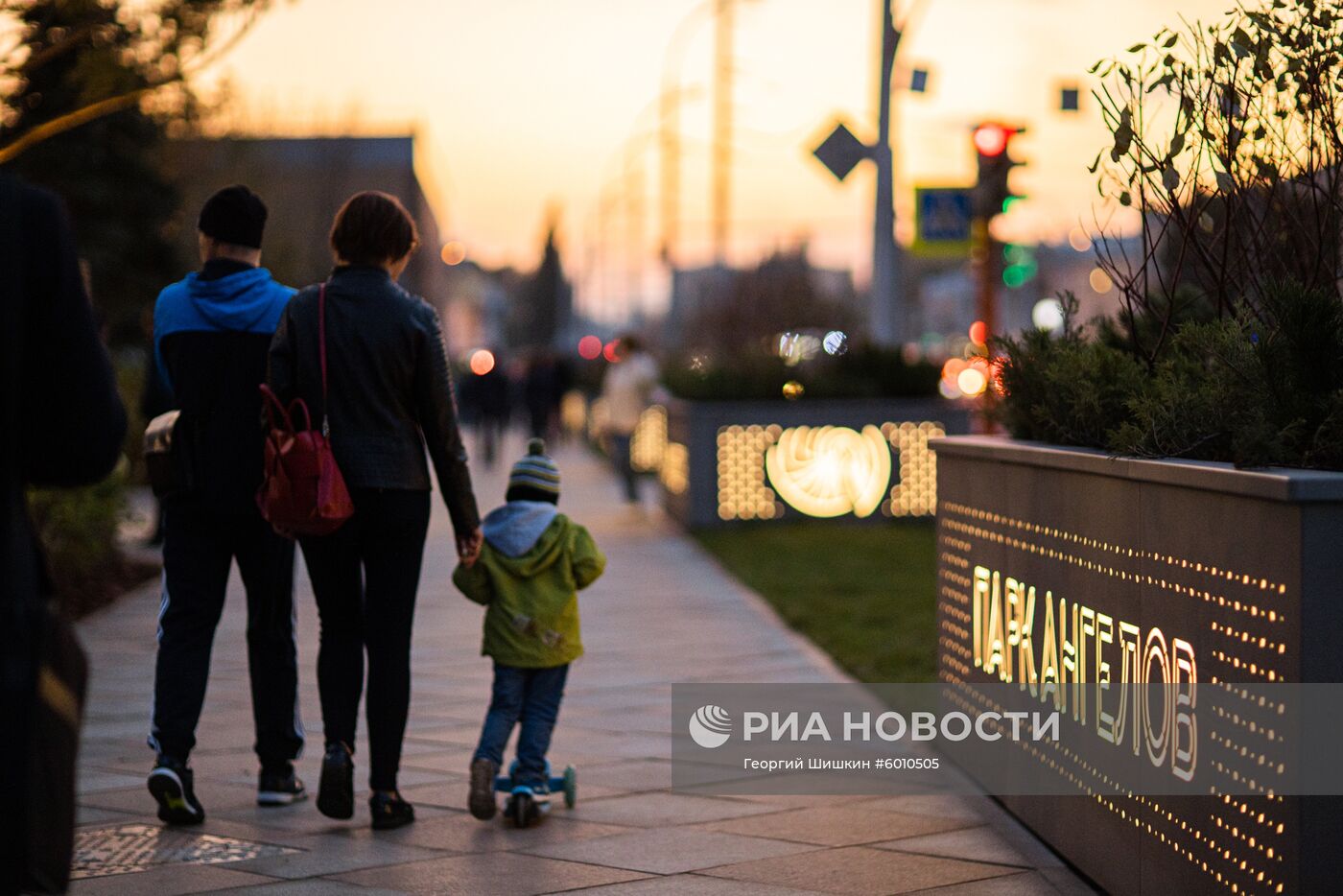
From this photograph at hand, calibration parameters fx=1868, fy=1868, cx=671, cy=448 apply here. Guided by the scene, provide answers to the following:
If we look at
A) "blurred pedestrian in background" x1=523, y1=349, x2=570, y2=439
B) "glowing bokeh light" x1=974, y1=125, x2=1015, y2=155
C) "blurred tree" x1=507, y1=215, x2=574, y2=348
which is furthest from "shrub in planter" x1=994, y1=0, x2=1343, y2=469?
"blurred tree" x1=507, y1=215, x2=574, y2=348

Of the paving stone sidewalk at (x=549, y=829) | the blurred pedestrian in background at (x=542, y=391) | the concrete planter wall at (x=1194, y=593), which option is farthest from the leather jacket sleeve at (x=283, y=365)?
the blurred pedestrian in background at (x=542, y=391)

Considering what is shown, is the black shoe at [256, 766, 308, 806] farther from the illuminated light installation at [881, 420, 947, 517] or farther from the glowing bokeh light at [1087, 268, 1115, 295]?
the illuminated light installation at [881, 420, 947, 517]

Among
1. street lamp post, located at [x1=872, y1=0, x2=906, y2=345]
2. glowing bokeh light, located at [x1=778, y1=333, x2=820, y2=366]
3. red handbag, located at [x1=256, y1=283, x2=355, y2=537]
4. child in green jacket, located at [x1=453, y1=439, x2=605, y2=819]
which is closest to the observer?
red handbag, located at [x1=256, y1=283, x2=355, y2=537]

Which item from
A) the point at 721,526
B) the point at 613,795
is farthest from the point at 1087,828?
the point at 721,526

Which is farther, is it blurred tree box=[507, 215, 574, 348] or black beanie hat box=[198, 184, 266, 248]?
blurred tree box=[507, 215, 574, 348]

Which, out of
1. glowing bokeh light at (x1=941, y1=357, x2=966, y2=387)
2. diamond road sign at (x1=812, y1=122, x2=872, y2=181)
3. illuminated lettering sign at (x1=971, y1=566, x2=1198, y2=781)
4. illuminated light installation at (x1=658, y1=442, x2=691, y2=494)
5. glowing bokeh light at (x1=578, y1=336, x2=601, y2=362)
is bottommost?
illuminated lettering sign at (x1=971, y1=566, x2=1198, y2=781)

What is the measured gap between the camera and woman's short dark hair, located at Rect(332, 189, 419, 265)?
5539 mm

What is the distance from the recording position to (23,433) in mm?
2850

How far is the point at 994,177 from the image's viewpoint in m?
15.5

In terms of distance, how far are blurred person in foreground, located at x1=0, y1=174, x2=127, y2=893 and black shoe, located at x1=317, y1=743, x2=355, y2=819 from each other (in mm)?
2598

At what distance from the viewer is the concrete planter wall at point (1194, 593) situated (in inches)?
137

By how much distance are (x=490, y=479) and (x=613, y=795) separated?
19.3 m

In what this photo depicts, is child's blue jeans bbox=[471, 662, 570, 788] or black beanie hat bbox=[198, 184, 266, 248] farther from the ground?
black beanie hat bbox=[198, 184, 266, 248]

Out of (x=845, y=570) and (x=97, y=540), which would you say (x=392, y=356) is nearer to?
(x=97, y=540)
